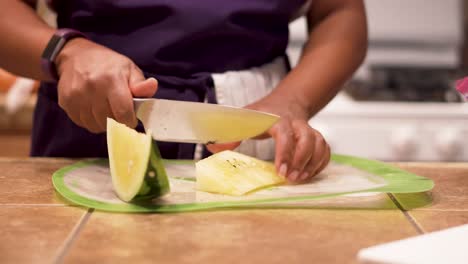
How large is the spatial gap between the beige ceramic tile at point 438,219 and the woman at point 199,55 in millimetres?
159

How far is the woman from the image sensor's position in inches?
33.4

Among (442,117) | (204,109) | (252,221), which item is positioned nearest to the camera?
(252,221)

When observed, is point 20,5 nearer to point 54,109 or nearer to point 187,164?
point 54,109

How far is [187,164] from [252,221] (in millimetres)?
270

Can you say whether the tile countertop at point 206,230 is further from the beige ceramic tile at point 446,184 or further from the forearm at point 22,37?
the forearm at point 22,37

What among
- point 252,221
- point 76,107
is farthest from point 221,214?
point 76,107

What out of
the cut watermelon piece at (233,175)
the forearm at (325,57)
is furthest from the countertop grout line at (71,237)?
the forearm at (325,57)

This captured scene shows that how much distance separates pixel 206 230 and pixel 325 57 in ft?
1.50

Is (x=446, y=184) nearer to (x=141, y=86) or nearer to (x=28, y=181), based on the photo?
(x=141, y=86)

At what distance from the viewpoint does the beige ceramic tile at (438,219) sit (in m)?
0.65

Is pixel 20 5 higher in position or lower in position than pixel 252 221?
higher

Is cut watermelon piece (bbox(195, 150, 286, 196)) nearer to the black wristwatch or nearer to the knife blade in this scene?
the knife blade

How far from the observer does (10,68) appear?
95 cm

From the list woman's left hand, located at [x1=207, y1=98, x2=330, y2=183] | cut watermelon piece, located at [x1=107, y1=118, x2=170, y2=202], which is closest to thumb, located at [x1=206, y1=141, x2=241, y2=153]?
woman's left hand, located at [x1=207, y1=98, x2=330, y2=183]
